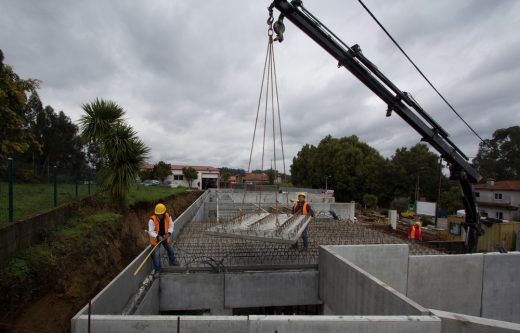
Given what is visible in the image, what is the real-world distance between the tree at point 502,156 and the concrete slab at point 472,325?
184ft

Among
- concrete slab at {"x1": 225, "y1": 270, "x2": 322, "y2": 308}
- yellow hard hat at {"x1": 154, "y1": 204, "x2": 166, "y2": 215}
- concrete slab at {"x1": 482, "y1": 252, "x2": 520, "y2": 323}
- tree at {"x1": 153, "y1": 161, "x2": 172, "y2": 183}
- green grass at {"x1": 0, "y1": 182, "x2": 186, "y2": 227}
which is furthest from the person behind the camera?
tree at {"x1": 153, "y1": 161, "x2": 172, "y2": 183}

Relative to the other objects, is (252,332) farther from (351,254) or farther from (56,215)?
(56,215)

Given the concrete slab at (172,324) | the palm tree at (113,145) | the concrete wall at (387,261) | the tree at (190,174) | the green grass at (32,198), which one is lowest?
the tree at (190,174)

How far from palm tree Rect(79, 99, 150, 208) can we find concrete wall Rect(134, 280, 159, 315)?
4015mm

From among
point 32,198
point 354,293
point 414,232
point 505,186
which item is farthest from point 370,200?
point 32,198

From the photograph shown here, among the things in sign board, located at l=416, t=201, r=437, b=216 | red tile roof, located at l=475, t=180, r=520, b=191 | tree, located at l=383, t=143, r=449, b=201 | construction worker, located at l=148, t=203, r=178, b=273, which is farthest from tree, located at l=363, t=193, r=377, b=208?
construction worker, located at l=148, t=203, r=178, b=273

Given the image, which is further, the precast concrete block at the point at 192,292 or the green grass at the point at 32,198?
the precast concrete block at the point at 192,292

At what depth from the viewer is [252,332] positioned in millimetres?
3529

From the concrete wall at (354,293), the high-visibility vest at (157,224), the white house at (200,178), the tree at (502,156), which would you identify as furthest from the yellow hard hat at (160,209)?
the white house at (200,178)

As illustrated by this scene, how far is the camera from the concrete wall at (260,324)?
3.53m

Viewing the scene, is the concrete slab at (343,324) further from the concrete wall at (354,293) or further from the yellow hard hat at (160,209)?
the yellow hard hat at (160,209)

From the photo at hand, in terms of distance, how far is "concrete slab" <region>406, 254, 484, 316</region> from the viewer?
25.7 feet

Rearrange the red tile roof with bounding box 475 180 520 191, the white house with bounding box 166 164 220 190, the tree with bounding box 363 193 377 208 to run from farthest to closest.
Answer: the white house with bounding box 166 164 220 190 → the tree with bounding box 363 193 377 208 → the red tile roof with bounding box 475 180 520 191

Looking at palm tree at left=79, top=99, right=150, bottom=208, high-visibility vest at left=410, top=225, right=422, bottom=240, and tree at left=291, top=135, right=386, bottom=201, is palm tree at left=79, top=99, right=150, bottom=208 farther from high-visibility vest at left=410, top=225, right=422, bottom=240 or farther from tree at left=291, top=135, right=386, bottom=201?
tree at left=291, top=135, right=386, bottom=201
